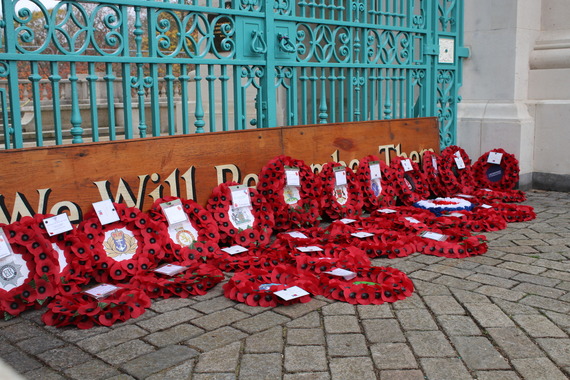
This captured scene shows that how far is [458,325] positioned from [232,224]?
7.35ft

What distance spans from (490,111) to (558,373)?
5.72 m

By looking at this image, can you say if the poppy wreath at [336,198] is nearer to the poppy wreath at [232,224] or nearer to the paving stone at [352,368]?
the poppy wreath at [232,224]

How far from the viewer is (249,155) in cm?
555

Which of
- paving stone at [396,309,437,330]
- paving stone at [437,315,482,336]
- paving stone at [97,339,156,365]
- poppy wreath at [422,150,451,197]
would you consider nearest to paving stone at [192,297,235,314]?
paving stone at [97,339,156,365]

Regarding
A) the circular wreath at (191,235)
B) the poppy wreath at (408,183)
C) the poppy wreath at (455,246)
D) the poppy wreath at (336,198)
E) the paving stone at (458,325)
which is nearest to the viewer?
the paving stone at (458,325)

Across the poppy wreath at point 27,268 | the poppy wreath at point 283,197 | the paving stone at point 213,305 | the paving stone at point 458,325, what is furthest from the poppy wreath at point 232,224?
the paving stone at point 458,325

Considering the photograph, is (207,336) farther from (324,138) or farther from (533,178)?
(533,178)

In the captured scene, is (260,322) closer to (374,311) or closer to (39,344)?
(374,311)

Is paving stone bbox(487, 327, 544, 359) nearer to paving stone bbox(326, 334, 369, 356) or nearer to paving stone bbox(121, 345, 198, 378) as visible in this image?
paving stone bbox(326, 334, 369, 356)

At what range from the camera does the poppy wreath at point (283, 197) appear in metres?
5.54

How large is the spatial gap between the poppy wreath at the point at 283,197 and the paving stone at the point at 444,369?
2710 millimetres

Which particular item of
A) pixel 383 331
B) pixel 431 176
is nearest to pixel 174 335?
pixel 383 331

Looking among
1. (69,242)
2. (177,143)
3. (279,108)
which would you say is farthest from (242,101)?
(279,108)

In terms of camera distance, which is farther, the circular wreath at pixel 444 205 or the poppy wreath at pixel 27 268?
the circular wreath at pixel 444 205
